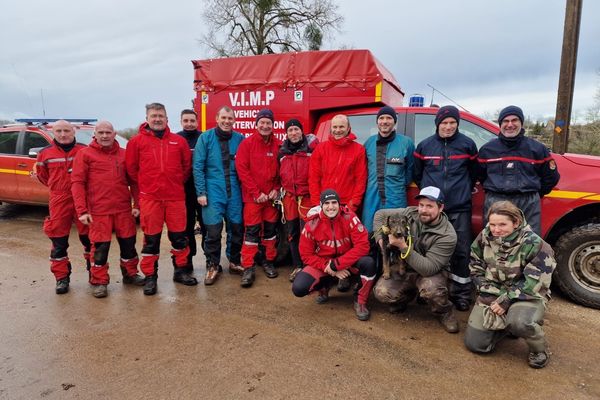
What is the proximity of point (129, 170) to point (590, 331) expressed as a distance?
4.28 m

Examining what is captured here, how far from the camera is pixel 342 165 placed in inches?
141

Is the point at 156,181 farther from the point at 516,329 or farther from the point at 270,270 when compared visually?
the point at 516,329

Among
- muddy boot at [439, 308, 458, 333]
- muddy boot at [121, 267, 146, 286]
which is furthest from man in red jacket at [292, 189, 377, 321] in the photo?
muddy boot at [121, 267, 146, 286]

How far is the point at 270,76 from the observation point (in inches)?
208

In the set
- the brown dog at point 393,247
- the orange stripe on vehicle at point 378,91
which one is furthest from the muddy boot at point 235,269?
the orange stripe on vehicle at point 378,91

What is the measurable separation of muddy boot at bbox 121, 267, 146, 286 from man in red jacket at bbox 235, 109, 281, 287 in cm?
108

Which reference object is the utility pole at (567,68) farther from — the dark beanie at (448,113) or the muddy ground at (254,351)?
the dark beanie at (448,113)

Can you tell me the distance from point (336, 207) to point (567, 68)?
5304mm

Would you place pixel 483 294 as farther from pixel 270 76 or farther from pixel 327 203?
pixel 270 76

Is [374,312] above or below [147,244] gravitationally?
below

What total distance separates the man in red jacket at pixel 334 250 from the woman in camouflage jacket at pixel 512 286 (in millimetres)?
906

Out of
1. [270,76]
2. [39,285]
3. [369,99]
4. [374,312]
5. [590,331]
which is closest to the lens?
[590,331]

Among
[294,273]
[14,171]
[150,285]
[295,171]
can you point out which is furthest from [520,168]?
[14,171]

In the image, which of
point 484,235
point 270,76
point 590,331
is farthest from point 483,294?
point 270,76
